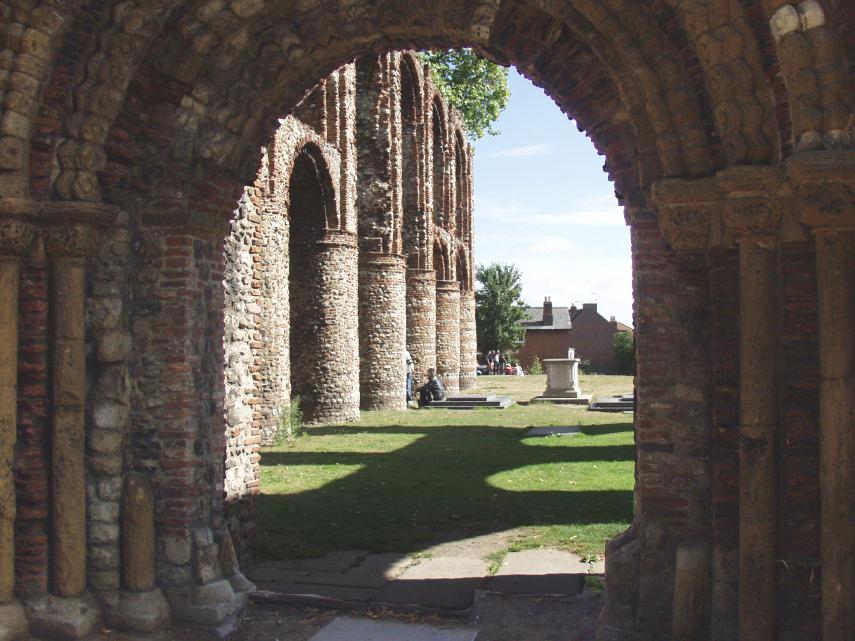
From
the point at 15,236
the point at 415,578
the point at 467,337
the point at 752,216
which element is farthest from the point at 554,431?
the point at 467,337

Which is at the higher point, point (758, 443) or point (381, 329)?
point (381, 329)

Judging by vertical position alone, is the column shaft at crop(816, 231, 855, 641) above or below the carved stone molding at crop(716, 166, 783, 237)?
below

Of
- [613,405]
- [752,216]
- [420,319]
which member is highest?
[420,319]

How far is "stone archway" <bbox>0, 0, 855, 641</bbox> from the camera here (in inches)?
180

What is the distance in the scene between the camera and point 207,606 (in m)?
5.88

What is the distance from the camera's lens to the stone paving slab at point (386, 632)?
5.75 meters

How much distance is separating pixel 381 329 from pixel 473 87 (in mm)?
18091

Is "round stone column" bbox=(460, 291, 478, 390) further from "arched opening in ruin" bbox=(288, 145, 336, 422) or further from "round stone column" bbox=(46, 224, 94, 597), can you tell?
"round stone column" bbox=(46, 224, 94, 597)

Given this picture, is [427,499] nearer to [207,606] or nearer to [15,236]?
[207,606]

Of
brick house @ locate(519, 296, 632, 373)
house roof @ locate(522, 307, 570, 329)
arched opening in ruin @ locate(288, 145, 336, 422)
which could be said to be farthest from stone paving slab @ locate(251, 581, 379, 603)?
house roof @ locate(522, 307, 570, 329)

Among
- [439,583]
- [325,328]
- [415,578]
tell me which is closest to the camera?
[439,583]

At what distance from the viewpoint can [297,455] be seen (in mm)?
13758

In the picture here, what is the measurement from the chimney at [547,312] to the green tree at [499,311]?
1381 cm

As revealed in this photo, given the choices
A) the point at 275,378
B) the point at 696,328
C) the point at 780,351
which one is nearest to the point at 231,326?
the point at 696,328
